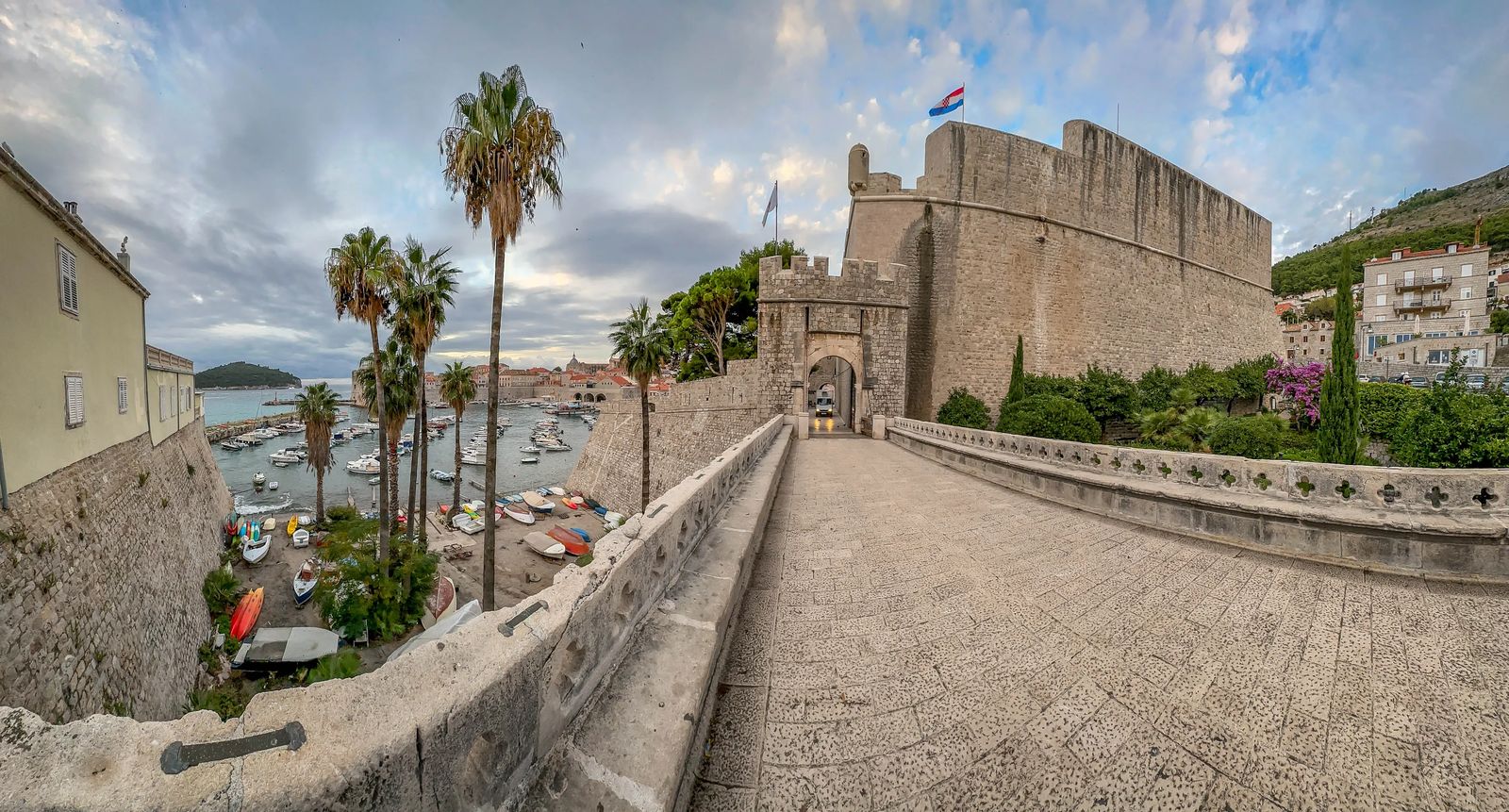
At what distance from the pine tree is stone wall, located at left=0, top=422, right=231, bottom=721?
23.8 meters

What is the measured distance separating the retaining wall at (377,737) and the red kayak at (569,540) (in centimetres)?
2002

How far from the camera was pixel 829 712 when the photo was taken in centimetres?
246

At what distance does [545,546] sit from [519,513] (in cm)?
532

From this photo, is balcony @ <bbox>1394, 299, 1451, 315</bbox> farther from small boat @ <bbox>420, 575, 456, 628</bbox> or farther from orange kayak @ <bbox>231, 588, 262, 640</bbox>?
orange kayak @ <bbox>231, 588, 262, 640</bbox>

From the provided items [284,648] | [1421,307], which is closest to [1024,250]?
[284,648]

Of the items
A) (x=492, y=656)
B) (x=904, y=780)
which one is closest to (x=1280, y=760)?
(x=904, y=780)

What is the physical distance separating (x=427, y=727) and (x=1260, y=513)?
648 cm

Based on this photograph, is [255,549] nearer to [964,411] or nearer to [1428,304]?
[964,411]

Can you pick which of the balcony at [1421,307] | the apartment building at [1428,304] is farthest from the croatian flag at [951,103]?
the balcony at [1421,307]

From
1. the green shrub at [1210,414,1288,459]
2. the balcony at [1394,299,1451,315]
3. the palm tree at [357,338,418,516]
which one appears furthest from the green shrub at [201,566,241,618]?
the balcony at [1394,299,1451,315]

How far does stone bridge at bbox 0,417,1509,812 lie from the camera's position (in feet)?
3.96

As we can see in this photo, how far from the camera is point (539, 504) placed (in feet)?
86.2

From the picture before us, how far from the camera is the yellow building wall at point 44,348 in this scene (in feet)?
21.1

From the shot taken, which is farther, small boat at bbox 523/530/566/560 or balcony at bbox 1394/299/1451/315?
balcony at bbox 1394/299/1451/315
